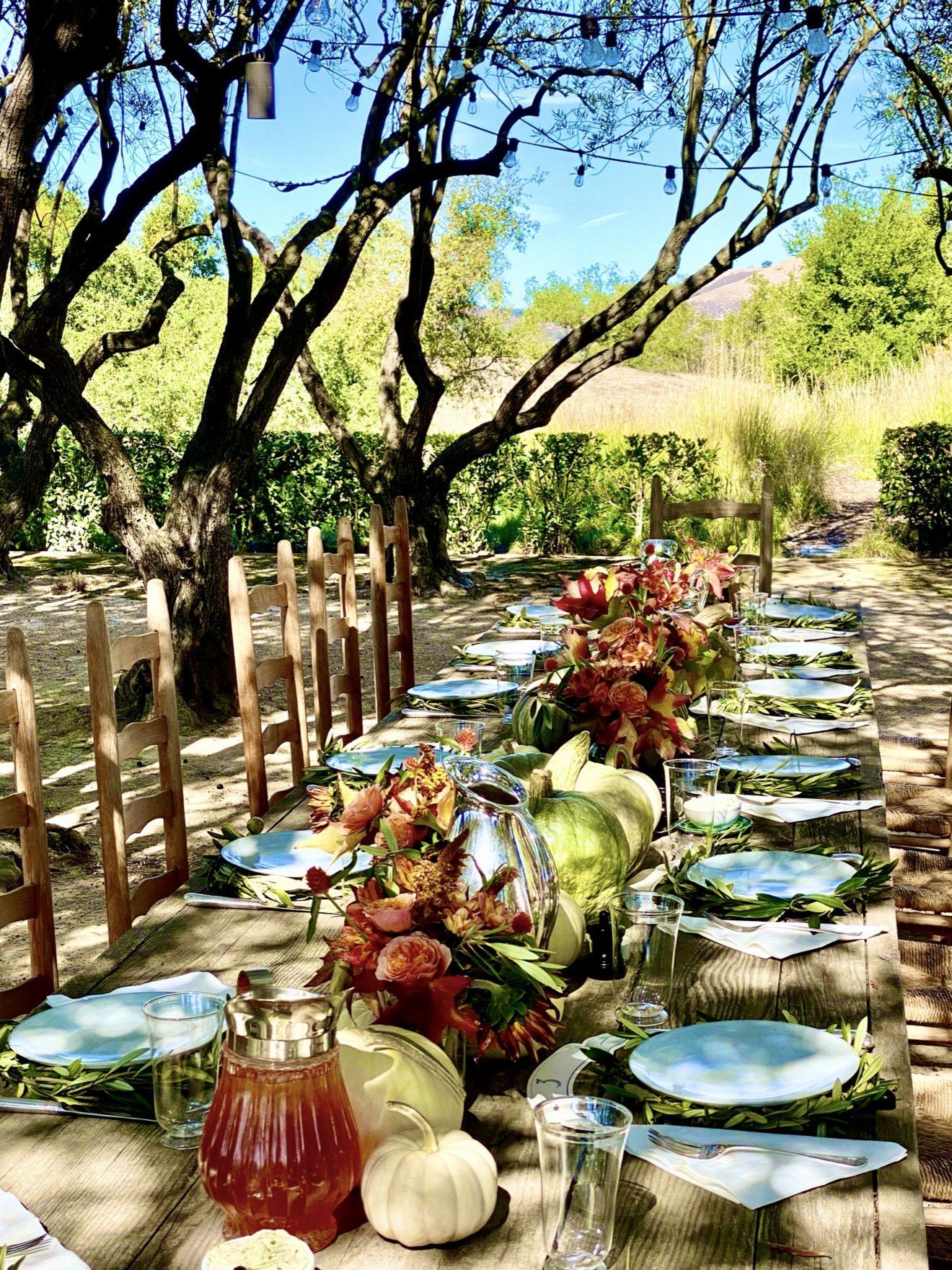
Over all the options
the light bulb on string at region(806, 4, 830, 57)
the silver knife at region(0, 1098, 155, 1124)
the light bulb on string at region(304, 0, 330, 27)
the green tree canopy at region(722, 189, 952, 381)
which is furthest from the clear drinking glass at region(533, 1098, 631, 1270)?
the green tree canopy at region(722, 189, 952, 381)

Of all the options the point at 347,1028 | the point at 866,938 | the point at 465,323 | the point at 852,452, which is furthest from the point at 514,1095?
the point at 465,323

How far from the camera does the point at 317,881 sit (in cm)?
126

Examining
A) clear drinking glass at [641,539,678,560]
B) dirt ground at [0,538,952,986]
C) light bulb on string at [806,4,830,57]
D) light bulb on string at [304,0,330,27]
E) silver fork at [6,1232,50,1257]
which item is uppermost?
light bulb on string at [304,0,330,27]

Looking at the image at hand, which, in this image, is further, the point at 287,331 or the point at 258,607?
the point at 287,331

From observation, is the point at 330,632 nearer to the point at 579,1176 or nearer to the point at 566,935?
the point at 566,935

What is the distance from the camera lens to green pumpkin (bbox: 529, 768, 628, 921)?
1727mm

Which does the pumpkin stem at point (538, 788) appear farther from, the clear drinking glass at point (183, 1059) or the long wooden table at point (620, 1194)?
the clear drinking glass at point (183, 1059)

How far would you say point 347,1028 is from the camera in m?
1.18

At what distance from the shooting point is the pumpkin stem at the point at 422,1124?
106cm

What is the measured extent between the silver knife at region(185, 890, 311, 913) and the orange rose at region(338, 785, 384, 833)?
0.48 m

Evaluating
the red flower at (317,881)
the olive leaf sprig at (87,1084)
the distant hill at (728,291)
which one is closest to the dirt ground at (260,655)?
the olive leaf sprig at (87,1084)

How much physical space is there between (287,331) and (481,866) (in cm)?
502

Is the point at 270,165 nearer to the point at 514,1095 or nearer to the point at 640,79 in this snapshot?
the point at 640,79

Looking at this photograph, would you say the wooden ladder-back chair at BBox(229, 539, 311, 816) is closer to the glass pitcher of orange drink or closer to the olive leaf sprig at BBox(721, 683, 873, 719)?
the olive leaf sprig at BBox(721, 683, 873, 719)
